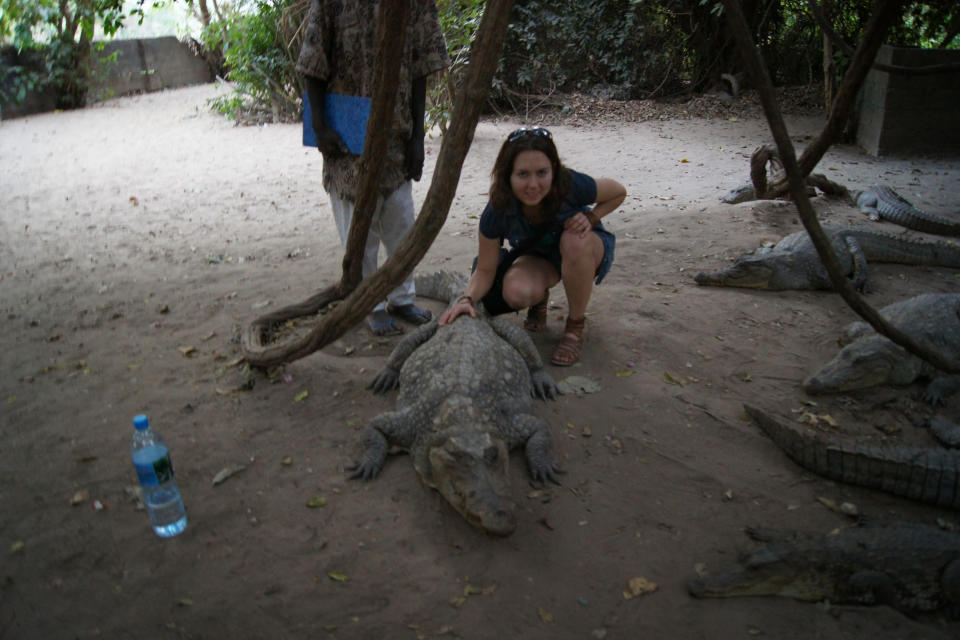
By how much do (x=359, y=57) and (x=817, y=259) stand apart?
12.2ft

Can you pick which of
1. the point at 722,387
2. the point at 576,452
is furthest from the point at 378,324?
the point at 722,387

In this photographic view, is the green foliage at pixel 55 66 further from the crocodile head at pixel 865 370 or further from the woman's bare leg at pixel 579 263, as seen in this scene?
the crocodile head at pixel 865 370

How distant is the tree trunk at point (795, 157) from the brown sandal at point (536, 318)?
1.78 metres

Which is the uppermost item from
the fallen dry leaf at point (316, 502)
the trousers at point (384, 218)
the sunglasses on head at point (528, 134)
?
the sunglasses on head at point (528, 134)

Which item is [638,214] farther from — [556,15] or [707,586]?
[556,15]

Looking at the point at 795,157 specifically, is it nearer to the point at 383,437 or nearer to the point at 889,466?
the point at 889,466

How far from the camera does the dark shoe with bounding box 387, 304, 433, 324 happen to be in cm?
418

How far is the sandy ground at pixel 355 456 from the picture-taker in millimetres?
2129

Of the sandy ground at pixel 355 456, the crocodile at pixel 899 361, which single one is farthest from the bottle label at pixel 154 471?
the crocodile at pixel 899 361

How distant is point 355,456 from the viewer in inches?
114

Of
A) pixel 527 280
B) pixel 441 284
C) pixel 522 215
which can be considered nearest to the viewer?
pixel 522 215

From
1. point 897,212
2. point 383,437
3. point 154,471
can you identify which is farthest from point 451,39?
point 154,471

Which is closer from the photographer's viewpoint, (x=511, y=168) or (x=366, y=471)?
(x=366, y=471)

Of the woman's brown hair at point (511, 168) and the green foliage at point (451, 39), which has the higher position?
the green foliage at point (451, 39)
